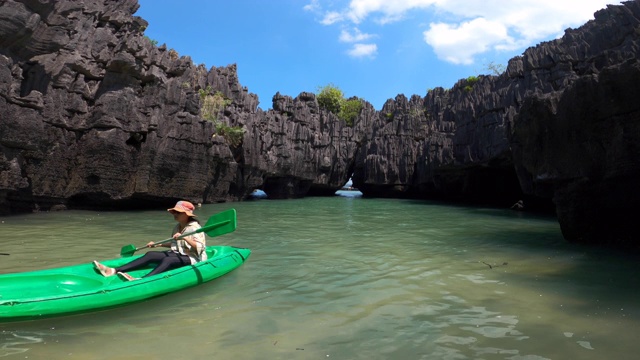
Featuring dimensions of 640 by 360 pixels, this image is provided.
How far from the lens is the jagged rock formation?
1040 cm

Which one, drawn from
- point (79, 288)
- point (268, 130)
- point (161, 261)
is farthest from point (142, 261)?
point (268, 130)

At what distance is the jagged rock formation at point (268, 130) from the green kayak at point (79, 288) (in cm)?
943

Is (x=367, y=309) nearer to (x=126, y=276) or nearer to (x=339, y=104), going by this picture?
(x=126, y=276)

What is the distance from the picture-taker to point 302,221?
1602 cm

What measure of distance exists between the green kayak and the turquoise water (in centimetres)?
14

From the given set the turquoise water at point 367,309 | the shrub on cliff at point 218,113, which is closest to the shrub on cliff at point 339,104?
the shrub on cliff at point 218,113

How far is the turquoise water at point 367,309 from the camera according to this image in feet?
13.5

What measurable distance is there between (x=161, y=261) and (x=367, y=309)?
3.26 m

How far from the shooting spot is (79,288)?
5383 millimetres

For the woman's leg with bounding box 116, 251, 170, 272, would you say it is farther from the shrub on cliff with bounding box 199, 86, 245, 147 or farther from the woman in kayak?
the shrub on cliff with bounding box 199, 86, 245, 147

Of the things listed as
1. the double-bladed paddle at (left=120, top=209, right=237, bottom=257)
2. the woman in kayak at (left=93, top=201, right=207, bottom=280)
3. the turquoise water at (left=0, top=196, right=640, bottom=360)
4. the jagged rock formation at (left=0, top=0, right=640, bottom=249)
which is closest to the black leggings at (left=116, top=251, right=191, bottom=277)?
the woman in kayak at (left=93, top=201, right=207, bottom=280)

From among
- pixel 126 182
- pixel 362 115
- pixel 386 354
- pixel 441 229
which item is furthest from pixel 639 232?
pixel 362 115

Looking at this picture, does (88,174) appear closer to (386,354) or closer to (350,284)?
(350,284)

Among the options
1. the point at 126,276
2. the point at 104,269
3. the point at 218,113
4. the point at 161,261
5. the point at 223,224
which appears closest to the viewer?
the point at 126,276
